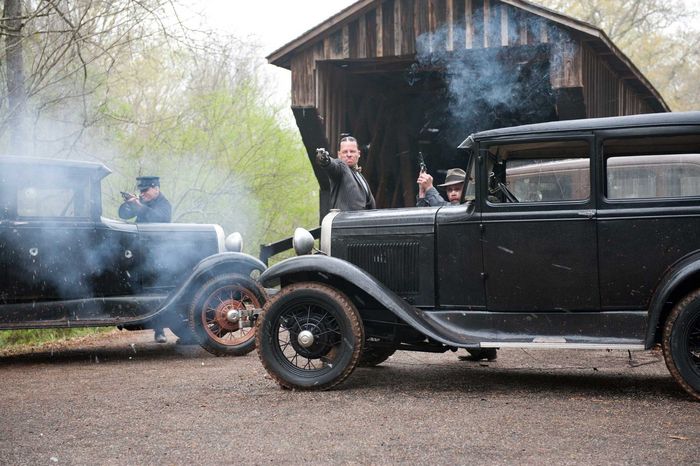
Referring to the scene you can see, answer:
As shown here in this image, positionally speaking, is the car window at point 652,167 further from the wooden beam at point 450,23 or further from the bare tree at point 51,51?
the bare tree at point 51,51

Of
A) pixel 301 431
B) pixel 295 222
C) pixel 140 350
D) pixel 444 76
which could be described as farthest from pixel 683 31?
pixel 301 431

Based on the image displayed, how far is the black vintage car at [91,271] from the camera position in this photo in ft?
25.9

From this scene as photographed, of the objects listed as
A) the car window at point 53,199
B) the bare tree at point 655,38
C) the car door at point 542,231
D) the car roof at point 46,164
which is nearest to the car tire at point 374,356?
the car door at point 542,231

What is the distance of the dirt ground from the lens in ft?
13.3

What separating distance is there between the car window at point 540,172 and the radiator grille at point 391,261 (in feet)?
2.44

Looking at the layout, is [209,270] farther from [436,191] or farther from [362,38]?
[362,38]

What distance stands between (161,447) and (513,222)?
2.84 metres

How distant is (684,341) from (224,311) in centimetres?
452

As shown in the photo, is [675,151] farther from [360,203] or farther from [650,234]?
[360,203]

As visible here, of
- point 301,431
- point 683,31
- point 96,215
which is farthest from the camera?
point 683,31

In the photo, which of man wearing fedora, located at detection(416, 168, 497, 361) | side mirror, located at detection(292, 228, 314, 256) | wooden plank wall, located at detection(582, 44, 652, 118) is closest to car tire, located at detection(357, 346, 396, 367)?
man wearing fedora, located at detection(416, 168, 497, 361)

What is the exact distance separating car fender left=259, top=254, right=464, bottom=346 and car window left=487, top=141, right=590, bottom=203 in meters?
0.98

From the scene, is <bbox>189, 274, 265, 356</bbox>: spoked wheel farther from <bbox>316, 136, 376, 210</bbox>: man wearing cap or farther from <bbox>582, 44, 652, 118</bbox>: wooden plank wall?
<bbox>582, 44, 652, 118</bbox>: wooden plank wall

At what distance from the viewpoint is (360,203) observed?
23.4 ft
